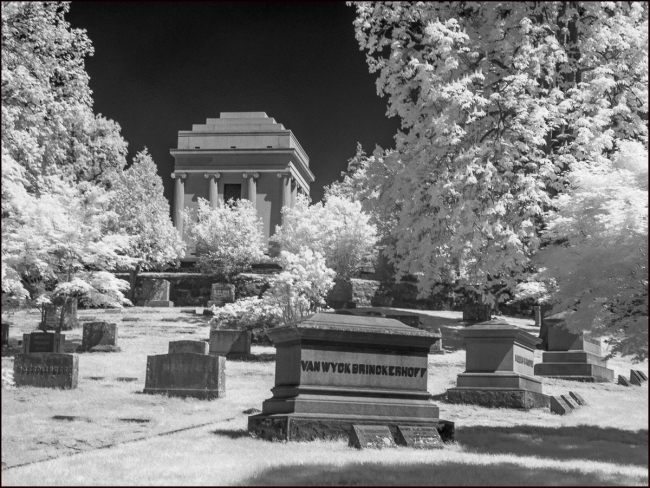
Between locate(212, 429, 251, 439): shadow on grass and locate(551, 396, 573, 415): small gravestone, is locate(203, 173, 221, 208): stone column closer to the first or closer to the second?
locate(551, 396, 573, 415): small gravestone

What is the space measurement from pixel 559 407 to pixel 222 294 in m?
29.3

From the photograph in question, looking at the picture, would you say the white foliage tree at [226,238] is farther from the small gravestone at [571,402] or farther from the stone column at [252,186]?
the small gravestone at [571,402]

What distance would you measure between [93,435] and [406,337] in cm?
516

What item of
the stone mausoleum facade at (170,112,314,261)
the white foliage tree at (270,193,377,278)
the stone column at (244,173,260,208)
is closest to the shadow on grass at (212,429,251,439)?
the white foliage tree at (270,193,377,278)

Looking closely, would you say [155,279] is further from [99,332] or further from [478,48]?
[478,48]

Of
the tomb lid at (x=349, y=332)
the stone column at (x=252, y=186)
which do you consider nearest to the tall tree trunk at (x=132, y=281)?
the stone column at (x=252, y=186)

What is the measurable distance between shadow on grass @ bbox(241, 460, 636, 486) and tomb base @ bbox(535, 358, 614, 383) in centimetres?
1396

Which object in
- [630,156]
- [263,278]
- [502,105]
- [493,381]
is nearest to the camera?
[630,156]

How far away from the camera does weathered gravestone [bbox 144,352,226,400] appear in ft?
61.7

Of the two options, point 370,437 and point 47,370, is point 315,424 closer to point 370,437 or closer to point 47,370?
point 370,437

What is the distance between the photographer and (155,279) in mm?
48562

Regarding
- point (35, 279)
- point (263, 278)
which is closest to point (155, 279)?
point (263, 278)

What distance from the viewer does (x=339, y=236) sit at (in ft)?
158

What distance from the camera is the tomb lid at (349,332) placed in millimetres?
12430
